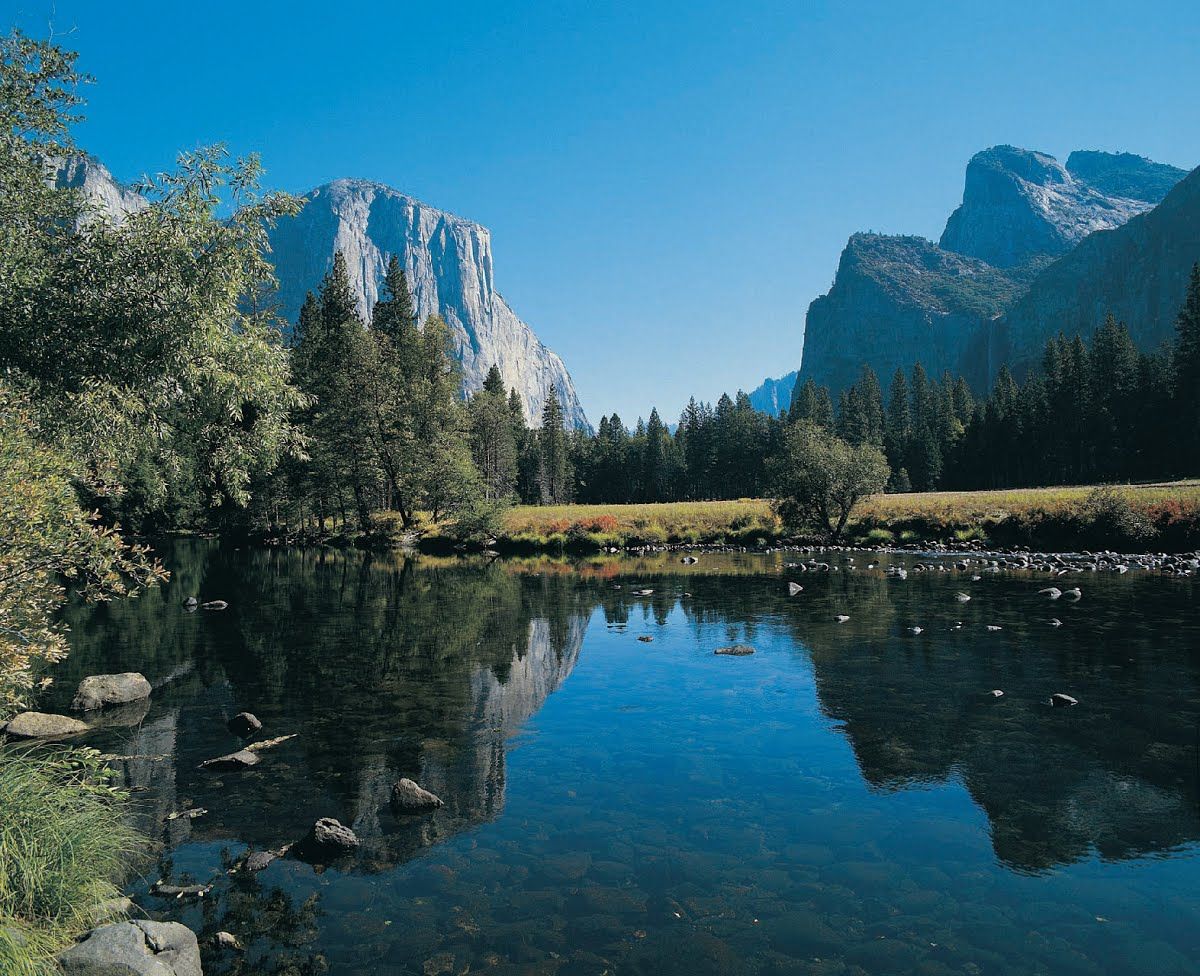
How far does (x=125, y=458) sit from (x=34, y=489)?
480 centimetres

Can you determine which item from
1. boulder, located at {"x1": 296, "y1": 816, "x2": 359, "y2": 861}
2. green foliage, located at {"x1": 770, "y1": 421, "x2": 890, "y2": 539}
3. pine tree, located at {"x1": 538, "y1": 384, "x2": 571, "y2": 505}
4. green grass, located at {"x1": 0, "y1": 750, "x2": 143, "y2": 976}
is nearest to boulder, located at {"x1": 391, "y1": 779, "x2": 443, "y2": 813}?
boulder, located at {"x1": 296, "y1": 816, "x2": 359, "y2": 861}

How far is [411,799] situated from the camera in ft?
36.0

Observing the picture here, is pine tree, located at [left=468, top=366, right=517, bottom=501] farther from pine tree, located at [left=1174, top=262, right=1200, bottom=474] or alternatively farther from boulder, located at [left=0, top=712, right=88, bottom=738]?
pine tree, located at [left=1174, top=262, right=1200, bottom=474]

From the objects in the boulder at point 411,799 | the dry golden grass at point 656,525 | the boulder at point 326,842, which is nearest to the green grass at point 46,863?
the boulder at point 326,842

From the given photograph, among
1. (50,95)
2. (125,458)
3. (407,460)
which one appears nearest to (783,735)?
(125,458)

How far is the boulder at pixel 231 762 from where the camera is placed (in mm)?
12562

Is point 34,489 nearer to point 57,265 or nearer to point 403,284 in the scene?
point 57,265

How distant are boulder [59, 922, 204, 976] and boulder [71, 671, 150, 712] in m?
11.5

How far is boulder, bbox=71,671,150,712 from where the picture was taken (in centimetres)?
1617

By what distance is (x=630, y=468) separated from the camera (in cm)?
13688

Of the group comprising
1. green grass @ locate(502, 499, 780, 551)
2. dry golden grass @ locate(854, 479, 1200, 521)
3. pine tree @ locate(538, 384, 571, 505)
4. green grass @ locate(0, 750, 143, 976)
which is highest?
pine tree @ locate(538, 384, 571, 505)

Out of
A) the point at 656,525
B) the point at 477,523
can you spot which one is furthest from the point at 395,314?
the point at 656,525

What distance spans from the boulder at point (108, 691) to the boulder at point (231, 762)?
5608 millimetres

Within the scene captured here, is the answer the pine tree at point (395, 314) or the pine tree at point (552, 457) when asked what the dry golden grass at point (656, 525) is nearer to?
the pine tree at point (395, 314)
